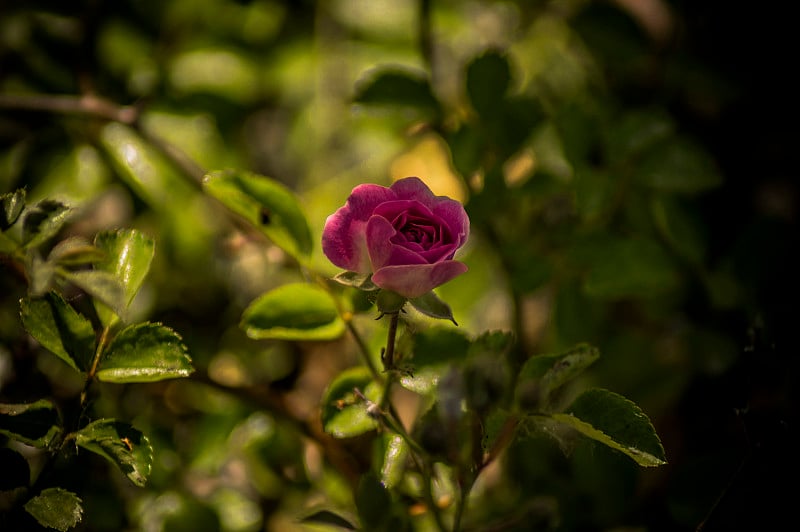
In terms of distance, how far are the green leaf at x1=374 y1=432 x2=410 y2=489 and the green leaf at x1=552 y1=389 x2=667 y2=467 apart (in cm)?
18

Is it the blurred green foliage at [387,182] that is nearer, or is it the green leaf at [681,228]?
the blurred green foliage at [387,182]

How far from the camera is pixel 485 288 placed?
48.4 inches

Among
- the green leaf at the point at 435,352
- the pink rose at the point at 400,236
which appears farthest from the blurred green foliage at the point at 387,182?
the pink rose at the point at 400,236

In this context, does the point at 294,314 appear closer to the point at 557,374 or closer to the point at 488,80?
the point at 557,374

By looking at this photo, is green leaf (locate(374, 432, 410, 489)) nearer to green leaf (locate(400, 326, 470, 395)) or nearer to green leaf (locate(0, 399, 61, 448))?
green leaf (locate(400, 326, 470, 395))

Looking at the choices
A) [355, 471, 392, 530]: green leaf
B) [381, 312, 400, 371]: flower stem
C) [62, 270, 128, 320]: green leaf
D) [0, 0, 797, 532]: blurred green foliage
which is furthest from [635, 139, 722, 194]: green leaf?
[62, 270, 128, 320]: green leaf

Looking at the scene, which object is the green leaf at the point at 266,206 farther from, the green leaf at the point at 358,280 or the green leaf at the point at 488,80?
the green leaf at the point at 488,80

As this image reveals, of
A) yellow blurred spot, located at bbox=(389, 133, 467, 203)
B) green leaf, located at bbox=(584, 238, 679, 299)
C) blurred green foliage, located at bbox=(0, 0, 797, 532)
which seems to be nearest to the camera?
blurred green foliage, located at bbox=(0, 0, 797, 532)

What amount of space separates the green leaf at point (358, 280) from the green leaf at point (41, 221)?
29cm

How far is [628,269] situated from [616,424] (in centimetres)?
37

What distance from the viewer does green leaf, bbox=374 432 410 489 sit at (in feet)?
2.49

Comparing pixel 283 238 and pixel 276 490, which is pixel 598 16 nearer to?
pixel 283 238

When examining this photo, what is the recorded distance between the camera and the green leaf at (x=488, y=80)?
1.00 metres

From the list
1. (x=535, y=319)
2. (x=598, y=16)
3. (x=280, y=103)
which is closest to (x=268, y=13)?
(x=280, y=103)
